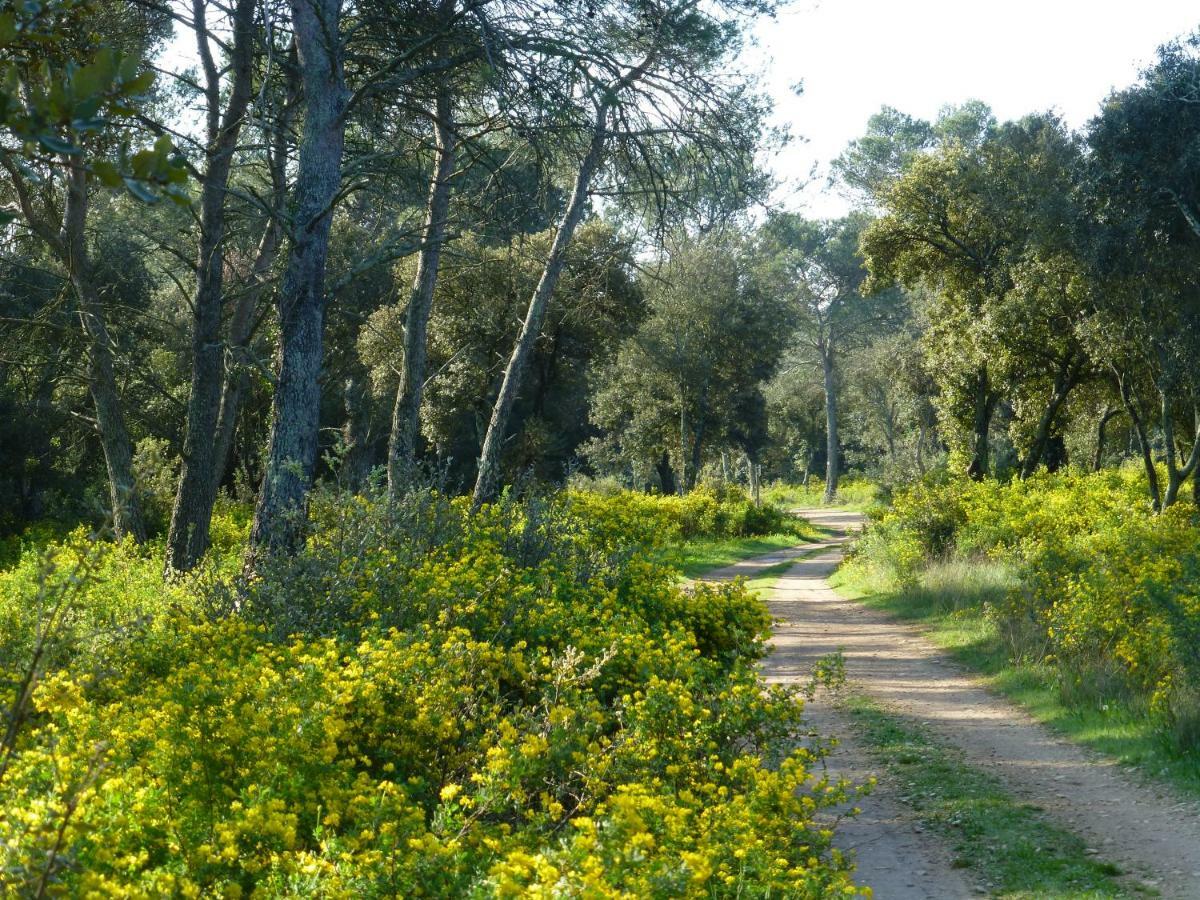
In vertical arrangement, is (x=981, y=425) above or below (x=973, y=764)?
above

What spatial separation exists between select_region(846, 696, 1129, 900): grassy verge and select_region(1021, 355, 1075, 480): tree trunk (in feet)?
55.3

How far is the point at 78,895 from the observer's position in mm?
2922

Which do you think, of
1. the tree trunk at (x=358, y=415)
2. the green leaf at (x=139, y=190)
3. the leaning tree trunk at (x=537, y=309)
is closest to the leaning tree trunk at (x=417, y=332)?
the leaning tree trunk at (x=537, y=309)

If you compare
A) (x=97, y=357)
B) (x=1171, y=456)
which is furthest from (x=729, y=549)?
(x=97, y=357)

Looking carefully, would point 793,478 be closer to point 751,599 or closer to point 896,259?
point 896,259

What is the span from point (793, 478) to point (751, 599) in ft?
203

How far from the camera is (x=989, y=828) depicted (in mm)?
6266

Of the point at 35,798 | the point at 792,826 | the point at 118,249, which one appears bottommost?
the point at 792,826

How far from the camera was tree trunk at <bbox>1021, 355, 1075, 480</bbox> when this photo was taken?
22891 mm

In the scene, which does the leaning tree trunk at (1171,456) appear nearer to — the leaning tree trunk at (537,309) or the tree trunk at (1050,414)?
the tree trunk at (1050,414)

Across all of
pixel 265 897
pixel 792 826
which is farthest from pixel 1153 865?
pixel 265 897

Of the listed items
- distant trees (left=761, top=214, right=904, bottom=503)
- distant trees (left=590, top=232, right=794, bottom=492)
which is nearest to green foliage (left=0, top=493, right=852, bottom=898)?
distant trees (left=590, top=232, right=794, bottom=492)

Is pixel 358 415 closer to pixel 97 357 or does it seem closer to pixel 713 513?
pixel 713 513

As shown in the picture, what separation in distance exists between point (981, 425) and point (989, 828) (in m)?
20.0
